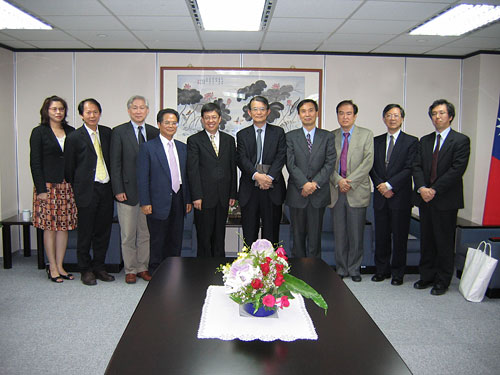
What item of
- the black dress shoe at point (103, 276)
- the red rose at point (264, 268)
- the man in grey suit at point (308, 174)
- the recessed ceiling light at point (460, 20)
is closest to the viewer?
the red rose at point (264, 268)

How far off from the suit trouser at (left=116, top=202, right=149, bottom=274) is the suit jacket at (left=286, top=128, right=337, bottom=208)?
1.66 meters

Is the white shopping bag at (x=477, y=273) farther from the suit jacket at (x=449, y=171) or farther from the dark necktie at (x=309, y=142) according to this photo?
the dark necktie at (x=309, y=142)

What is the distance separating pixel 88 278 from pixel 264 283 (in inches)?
125

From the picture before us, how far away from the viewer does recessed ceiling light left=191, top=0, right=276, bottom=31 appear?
13.0 ft

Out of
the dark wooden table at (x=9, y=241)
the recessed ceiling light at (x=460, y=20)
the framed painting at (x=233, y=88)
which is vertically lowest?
the dark wooden table at (x=9, y=241)

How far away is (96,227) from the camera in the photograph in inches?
180

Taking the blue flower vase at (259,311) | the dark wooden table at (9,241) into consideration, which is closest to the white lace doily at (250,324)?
the blue flower vase at (259,311)

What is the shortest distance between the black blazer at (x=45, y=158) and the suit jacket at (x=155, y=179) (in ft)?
2.94

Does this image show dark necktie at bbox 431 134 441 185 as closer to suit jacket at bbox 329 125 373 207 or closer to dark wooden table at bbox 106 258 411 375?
suit jacket at bbox 329 125 373 207

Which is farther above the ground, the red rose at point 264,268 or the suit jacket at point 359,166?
the suit jacket at point 359,166

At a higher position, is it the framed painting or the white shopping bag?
the framed painting

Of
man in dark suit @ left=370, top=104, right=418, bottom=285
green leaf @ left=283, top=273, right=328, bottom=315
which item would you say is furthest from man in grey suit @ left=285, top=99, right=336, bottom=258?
green leaf @ left=283, top=273, right=328, bottom=315

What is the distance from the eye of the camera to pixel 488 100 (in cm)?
581

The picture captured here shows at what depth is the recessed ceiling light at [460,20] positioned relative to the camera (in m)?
4.11
